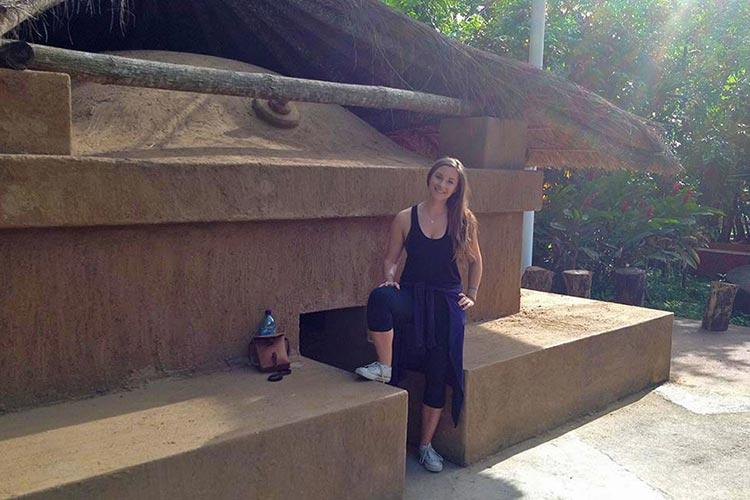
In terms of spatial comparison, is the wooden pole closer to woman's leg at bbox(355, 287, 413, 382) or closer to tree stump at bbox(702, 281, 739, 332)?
woman's leg at bbox(355, 287, 413, 382)

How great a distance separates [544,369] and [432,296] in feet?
3.88

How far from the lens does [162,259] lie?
325 cm

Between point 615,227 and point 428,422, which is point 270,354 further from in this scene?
point 615,227

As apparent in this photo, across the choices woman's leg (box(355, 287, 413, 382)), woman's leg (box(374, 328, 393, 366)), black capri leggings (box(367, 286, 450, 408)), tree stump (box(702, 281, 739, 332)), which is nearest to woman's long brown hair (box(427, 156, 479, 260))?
black capri leggings (box(367, 286, 450, 408))

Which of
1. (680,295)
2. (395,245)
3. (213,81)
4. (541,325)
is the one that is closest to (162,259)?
(213,81)

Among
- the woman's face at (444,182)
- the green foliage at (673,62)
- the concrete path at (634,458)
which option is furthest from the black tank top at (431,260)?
the green foliage at (673,62)

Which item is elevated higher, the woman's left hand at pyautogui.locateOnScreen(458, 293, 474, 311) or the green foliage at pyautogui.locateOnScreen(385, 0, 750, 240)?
the green foliage at pyautogui.locateOnScreen(385, 0, 750, 240)

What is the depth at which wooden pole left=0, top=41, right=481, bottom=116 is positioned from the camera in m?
3.10

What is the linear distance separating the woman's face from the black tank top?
8.1 inches

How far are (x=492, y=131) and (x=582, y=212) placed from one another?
6025 millimetres

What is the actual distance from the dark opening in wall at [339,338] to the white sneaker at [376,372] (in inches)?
30.8

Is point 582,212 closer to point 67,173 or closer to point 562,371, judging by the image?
point 562,371

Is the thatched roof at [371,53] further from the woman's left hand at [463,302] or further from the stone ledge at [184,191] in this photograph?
the woman's left hand at [463,302]

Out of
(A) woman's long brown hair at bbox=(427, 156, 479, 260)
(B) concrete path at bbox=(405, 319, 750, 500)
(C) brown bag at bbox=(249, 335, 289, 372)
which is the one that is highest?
(A) woman's long brown hair at bbox=(427, 156, 479, 260)
